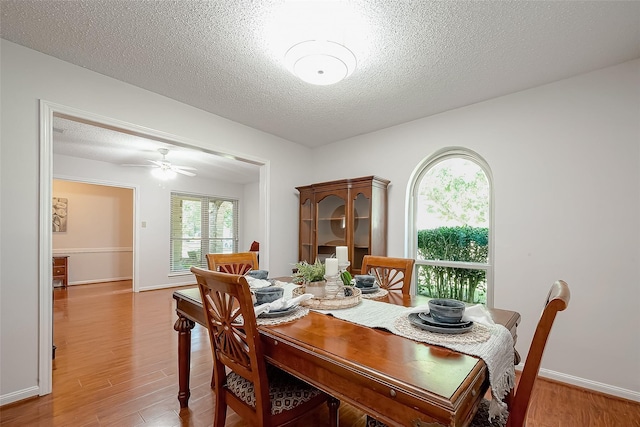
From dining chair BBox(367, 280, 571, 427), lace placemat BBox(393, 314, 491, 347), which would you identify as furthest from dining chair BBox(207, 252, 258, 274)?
dining chair BBox(367, 280, 571, 427)

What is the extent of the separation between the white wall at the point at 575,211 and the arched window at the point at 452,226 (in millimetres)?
189

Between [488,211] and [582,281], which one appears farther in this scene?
[488,211]

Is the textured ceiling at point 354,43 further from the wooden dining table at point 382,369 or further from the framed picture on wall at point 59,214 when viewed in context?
the framed picture on wall at point 59,214

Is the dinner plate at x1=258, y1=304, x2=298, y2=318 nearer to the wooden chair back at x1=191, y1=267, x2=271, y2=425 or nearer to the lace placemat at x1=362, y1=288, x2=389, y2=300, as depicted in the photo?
the wooden chair back at x1=191, y1=267, x2=271, y2=425

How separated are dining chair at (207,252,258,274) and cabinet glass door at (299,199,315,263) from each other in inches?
51.4

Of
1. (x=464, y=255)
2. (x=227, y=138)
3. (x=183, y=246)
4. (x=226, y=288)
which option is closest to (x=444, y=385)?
(x=226, y=288)

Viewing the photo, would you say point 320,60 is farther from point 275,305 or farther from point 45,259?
point 45,259

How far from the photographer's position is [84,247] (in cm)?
600

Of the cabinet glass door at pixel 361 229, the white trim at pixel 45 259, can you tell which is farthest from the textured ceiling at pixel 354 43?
the cabinet glass door at pixel 361 229

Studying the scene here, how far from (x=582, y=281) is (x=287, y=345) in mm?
2369

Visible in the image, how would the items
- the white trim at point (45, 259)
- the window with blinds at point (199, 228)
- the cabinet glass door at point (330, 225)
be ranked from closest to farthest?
1. the white trim at point (45, 259)
2. the cabinet glass door at point (330, 225)
3. the window with blinds at point (199, 228)

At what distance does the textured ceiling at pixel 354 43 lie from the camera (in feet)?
5.18

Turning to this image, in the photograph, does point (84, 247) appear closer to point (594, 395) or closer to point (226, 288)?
point (226, 288)

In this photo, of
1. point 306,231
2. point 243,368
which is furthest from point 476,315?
point 306,231
